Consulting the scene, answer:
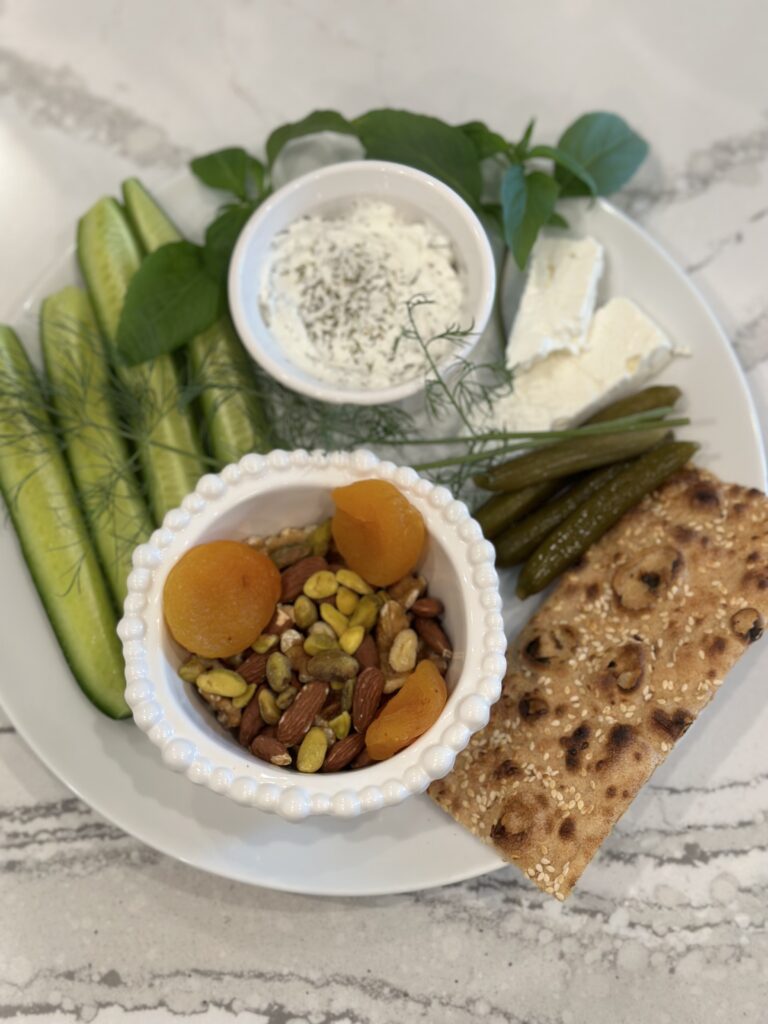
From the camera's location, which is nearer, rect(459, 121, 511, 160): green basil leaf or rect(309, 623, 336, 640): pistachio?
rect(309, 623, 336, 640): pistachio

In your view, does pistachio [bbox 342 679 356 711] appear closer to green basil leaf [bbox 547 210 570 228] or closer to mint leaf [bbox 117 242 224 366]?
mint leaf [bbox 117 242 224 366]

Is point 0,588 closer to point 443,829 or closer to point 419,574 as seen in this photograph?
point 419,574

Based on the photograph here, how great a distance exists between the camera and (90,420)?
2.29 metres

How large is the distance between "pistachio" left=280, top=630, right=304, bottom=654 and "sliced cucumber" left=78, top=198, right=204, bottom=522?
0.55m

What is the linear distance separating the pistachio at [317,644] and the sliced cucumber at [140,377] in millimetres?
603

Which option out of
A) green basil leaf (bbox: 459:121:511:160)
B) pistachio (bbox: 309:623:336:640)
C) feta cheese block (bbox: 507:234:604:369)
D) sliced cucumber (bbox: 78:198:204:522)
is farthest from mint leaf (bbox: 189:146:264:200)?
pistachio (bbox: 309:623:336:640)

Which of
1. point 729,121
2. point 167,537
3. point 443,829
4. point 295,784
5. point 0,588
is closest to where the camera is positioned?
point 295,784

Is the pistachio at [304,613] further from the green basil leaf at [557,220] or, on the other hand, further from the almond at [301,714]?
the green basil leaf at [557,220]

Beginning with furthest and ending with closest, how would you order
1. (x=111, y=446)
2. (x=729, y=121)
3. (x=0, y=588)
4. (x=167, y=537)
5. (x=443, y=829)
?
(x=729, y=121) → (x=111, y=446) → (x=0, y=588) → (x=443, y=829) → (x=167, y=537)

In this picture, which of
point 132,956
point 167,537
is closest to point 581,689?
point 167,537

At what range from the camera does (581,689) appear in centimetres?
203

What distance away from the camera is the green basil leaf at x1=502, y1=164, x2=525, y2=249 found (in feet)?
7.20

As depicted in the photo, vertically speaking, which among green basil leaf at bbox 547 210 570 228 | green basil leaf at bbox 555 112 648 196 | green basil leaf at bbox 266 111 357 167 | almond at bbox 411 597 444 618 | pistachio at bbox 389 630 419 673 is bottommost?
pistachio at bbox 389 630 419 673

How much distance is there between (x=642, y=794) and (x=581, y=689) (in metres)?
0.41
